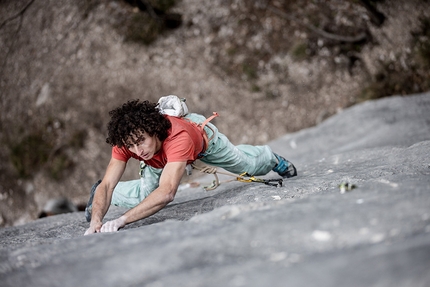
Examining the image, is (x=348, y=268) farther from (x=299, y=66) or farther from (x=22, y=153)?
(x=22, y=153)

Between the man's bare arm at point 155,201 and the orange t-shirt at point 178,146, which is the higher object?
the orange t-shirt at point 178,146

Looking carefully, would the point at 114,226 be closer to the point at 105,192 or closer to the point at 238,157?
the point at 105,192

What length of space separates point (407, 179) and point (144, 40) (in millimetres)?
7715

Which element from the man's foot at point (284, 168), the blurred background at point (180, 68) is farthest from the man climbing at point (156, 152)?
the blurred background at point (180, 68)

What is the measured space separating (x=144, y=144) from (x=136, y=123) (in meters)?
0.18

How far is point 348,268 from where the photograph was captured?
155cm

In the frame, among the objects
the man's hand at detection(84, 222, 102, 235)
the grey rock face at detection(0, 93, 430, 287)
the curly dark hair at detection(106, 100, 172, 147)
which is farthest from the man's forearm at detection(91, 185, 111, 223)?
the grey rock face at detection(0, 93, 430, 287)

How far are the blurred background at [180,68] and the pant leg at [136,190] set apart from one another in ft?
14.2

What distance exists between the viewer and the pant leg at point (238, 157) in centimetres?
373

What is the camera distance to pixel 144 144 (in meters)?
3.14

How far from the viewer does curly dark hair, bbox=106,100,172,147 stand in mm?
3098

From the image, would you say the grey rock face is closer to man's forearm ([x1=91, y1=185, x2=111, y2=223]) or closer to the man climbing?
the man climbing

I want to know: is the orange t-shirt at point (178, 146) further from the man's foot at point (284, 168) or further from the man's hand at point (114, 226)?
the man's foot at point (284, 168)

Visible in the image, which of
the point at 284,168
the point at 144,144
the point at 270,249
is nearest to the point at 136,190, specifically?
the point at 144,144
